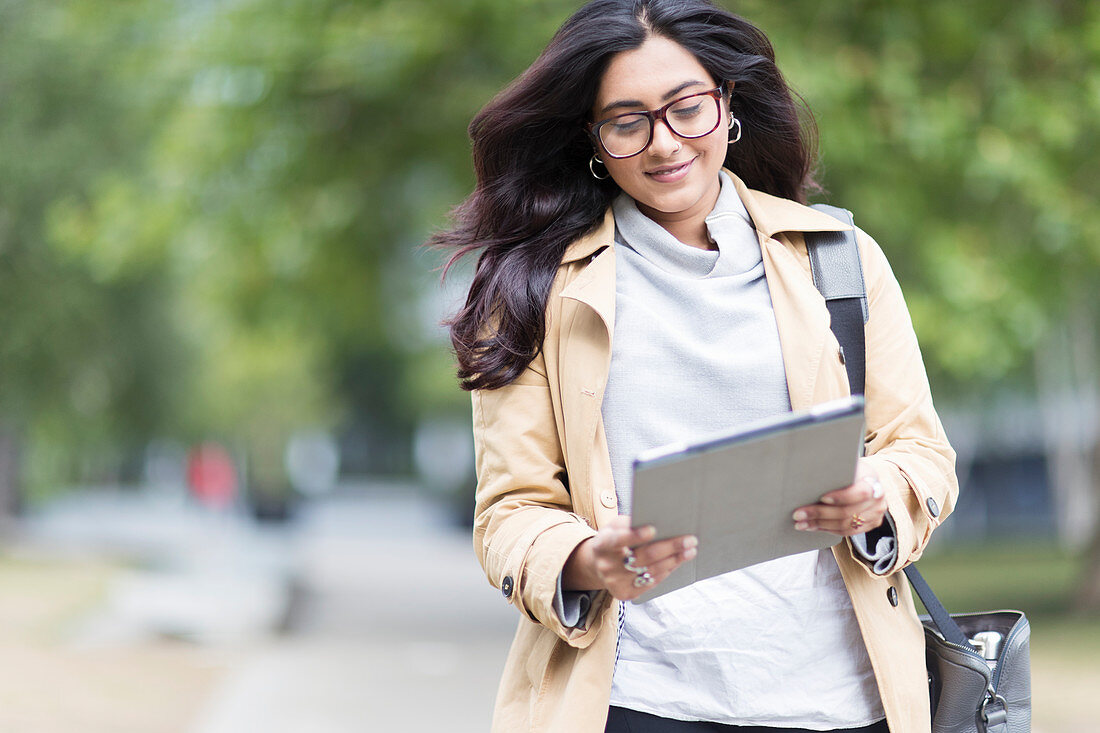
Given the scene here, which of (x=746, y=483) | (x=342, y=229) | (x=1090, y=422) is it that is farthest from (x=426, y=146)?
(x=1090, y=422)

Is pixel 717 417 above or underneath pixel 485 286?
underneath

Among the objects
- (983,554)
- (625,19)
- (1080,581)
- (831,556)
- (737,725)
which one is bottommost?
(983,554)

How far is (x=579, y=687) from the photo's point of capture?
7.11ft

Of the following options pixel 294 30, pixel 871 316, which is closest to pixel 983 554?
pixel 294 30

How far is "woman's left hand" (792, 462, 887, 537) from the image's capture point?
1.99 meters

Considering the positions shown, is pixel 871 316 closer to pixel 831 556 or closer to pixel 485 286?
pixel 831 556

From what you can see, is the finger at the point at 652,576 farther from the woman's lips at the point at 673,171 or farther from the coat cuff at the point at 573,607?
the woman's lips at the point at 673,171

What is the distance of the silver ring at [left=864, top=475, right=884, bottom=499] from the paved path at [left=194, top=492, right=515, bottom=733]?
19.6ft

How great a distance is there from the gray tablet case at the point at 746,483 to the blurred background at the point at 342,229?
89 cm

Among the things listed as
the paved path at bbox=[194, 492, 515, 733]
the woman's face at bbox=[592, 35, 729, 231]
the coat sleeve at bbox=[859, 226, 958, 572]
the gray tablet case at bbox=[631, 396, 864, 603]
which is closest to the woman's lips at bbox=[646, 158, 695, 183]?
the woman's face at bbox=[592, 35, 729, 231]

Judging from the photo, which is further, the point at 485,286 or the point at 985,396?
the point at 985,396

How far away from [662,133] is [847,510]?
27.4 inches

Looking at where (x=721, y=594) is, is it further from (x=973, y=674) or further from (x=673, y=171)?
(x=673, y=171)

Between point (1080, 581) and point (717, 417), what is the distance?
12.3m
